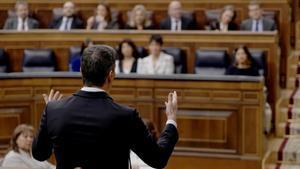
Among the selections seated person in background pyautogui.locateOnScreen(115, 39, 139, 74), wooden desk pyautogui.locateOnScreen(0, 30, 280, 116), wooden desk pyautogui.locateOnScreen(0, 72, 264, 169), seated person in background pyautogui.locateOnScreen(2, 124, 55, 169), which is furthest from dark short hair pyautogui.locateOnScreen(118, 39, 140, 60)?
seated person in background pyautogui.locateOnScreen(2, 124, 55, 169)

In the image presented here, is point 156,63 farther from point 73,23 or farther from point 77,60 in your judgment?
point 73,23

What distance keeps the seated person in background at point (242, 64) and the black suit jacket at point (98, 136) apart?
9.74 feet

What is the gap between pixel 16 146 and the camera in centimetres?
315

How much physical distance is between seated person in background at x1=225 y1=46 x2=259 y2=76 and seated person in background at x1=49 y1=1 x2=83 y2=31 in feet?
5.45

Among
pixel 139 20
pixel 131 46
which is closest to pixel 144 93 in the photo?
pixel 131 46

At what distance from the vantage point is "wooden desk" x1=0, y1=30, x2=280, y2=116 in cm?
465

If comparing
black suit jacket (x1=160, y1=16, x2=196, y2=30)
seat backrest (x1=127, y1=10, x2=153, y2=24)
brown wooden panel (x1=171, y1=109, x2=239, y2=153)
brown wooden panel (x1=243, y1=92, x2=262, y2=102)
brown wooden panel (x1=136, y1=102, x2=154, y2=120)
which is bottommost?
brown wooden panel (x1=171, y1=109, x2=239, y2=153)

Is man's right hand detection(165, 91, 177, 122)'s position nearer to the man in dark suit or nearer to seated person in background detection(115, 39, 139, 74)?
the man in dark suit

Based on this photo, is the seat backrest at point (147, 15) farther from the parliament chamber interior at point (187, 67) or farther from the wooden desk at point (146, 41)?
the wooden desk at point (146, 41)

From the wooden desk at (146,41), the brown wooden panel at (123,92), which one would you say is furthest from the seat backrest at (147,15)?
the brown wooden panel at (123,92)

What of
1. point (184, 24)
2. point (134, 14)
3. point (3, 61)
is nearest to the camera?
point (3, 61)

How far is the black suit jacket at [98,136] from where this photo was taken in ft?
4.79

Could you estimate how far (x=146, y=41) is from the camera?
15.8 feet

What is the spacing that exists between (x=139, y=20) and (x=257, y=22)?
909 mm
